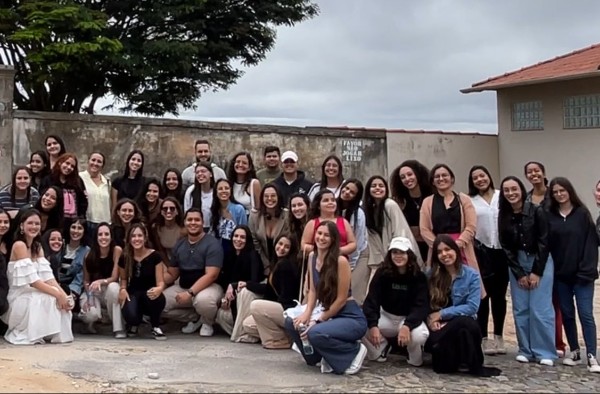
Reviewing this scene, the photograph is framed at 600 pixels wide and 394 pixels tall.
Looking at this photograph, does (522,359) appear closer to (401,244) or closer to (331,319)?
(401,244)

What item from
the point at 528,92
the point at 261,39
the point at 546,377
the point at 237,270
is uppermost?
the point at 261,39

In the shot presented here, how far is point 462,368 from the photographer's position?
674 centimetres

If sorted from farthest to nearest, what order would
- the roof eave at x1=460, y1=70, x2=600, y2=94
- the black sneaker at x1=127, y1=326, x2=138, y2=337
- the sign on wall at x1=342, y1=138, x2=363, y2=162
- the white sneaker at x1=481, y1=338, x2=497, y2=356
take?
the roof eave at x1=460, y1=70, x2=600, y2=94 < the sign on wall at x1=342, y1=138, x2=363, y2=162 < the black sneaker at x1=127, y1=326, x2=138, y2=337 < the white sneaker at x1=481, y1=338, x2=497, y2=356

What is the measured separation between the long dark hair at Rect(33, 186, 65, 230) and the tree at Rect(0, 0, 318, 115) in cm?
771

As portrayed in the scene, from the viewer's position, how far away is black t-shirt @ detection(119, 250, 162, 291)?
8.05m

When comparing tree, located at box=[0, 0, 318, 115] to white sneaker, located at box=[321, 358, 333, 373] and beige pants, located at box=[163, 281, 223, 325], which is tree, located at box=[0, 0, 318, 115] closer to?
beige pants, located at box=[163, 281, 223, 325]

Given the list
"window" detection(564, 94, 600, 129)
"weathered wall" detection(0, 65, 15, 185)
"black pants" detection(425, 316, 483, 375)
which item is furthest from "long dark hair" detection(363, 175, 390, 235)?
"window" detection(564, 94, 600, 129)

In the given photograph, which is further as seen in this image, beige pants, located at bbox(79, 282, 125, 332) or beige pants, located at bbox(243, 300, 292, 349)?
beige pants, located at bbox(79, 282, 125, 332)

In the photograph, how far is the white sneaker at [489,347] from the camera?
303 inches

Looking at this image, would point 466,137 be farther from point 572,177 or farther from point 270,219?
point 270,219

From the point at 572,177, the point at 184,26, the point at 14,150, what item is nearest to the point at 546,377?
the point at 14,150

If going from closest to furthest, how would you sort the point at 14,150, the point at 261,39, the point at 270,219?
the point at 270,219, the point at 14,150, the point at 261,39

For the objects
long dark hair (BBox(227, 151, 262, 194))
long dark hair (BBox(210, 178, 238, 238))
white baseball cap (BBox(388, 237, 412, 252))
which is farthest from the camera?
long dark hair (BBox(227, 151, 262, 194))

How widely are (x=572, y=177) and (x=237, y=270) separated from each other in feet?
34.0
